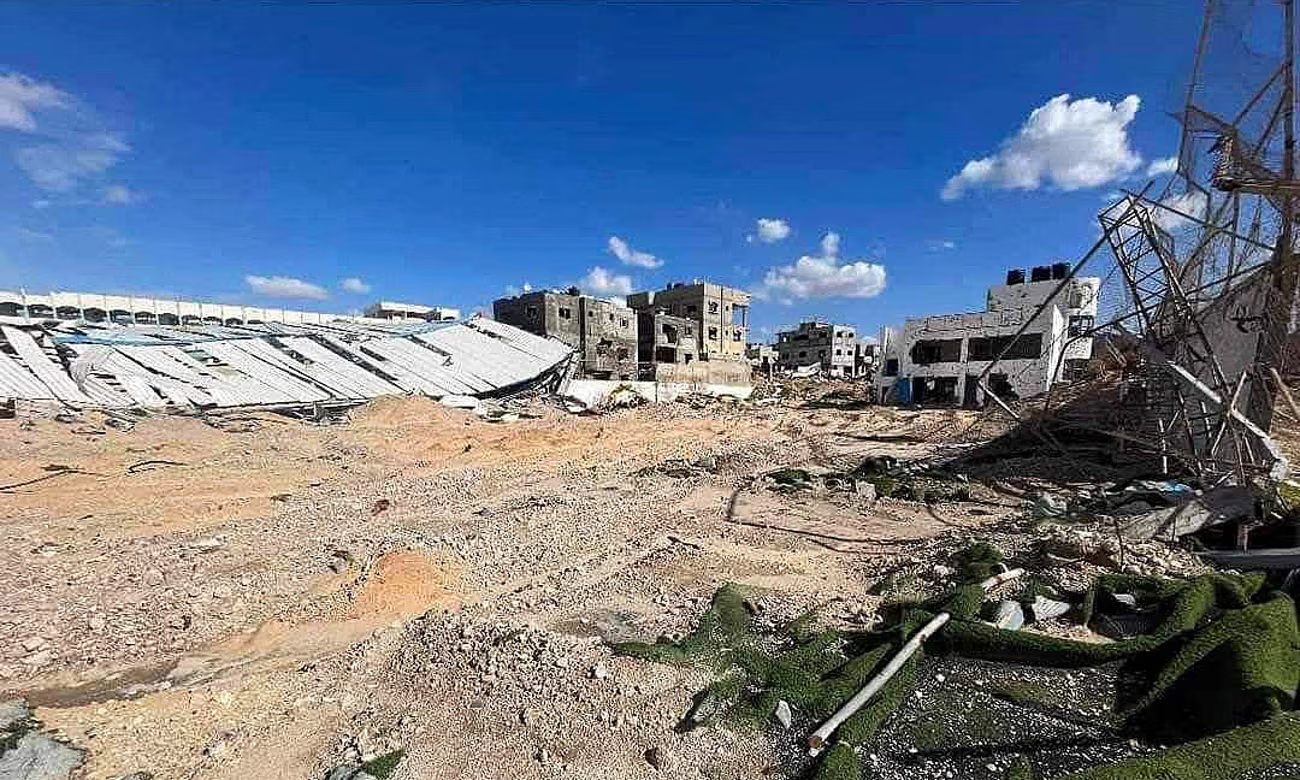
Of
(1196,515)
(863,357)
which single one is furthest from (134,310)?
(863,357)

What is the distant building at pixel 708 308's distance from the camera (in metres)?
59.8

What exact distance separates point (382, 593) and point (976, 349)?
36110 millimetres

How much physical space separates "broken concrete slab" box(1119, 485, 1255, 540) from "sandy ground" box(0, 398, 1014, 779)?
2.21 m

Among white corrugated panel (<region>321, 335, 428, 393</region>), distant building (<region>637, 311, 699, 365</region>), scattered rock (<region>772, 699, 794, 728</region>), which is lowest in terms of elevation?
scattered rock (<region>772, 699, 794, 728</region>)

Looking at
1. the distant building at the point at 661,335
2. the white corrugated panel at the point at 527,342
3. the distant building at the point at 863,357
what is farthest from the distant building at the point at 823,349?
the white corrugated panel at the point at 527,342

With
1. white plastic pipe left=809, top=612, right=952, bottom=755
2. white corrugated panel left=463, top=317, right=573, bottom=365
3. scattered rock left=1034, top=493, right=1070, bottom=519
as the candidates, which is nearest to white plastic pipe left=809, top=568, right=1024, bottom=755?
white plastic pipe left=809, top=612, right=952, bottom=755

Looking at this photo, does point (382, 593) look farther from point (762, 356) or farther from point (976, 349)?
point (762, 356)

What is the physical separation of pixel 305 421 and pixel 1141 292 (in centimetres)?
2164

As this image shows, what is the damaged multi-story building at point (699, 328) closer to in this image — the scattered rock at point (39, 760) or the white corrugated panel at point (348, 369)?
the white corrugated panel at point (348, 369)

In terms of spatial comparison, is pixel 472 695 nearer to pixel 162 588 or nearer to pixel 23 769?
pixel 23 769

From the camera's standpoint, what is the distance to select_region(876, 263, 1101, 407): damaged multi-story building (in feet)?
103

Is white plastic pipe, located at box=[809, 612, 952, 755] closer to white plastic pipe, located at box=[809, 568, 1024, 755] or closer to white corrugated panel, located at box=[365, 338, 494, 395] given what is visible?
white plastic pipe, located at box=[809, 568, 1024, 755]

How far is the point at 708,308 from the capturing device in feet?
197

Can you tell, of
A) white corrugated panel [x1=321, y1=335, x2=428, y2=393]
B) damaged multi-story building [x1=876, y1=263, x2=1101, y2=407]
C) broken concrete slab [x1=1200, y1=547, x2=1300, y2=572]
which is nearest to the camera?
broken concrete slab [x1=1200, y1=547, x2=1300, y2=572]
